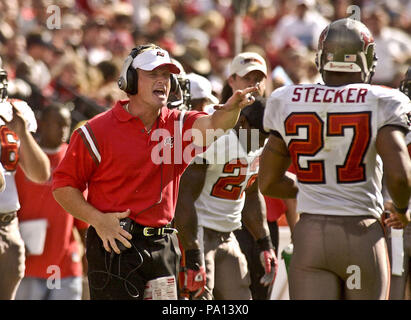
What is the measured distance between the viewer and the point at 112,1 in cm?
1614

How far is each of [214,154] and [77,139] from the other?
1.32 metres

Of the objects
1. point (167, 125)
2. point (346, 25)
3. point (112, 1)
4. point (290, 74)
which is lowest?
point (167, 125)

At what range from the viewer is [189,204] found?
6.52 meters

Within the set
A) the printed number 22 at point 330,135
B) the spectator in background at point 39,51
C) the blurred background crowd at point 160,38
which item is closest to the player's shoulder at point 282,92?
the printed number 22 at point 330,135

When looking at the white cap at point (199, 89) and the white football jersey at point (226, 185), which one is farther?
the white cap at point (199, 89)

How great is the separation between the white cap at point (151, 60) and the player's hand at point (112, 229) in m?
0.83

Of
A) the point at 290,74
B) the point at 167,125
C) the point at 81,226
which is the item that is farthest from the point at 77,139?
the point at 290,74

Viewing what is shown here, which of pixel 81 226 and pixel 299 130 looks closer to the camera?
pixel 299 130

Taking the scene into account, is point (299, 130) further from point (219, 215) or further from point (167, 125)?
point (219, 215)

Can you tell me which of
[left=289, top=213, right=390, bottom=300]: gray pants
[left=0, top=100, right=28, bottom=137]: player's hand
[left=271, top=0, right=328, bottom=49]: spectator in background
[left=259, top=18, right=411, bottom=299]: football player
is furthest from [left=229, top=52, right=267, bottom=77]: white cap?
[left=271, top=0, right=328, bottom=49]: spectator in background

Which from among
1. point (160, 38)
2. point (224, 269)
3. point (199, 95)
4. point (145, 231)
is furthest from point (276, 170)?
point (160, 38)

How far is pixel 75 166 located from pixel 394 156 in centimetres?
171

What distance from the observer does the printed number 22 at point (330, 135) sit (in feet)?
17.0

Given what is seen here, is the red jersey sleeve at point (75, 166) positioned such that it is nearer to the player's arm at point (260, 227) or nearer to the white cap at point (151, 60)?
the white cap at point (151, 60)
